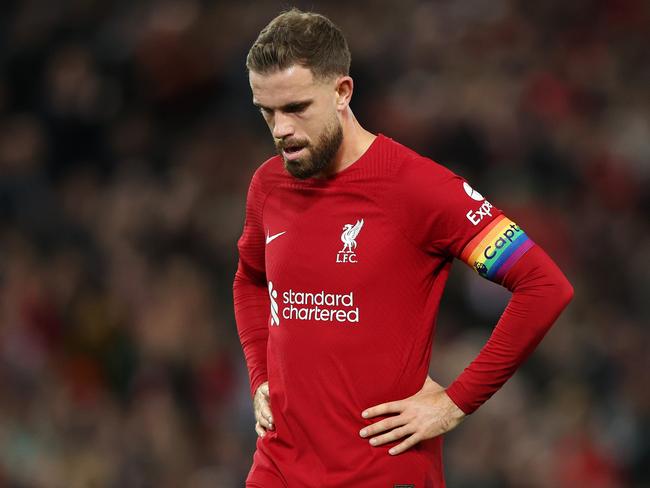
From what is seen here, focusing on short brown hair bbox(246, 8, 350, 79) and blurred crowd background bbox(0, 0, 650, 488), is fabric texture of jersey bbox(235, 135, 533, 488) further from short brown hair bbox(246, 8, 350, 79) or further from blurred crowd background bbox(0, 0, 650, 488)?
blurred crowd background bbox(0, 0, 650, 488)

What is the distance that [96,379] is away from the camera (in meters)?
8.07

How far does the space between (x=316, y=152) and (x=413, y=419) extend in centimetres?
83

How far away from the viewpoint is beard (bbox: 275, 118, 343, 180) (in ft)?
11.7

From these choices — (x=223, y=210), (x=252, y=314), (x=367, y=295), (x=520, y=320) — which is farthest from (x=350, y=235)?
(x=223, y=210)

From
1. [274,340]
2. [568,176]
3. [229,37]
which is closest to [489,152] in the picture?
[568,176]

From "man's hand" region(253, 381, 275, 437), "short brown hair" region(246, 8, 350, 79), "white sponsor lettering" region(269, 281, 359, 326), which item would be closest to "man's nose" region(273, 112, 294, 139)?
"short brown hair" region(246, 8, 350, 79)

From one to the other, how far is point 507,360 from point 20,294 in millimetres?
5589

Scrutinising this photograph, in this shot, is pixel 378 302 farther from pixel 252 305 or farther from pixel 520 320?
pixel 252 305

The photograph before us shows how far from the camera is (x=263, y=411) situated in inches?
152

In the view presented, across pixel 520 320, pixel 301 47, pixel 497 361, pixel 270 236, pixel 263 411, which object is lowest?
pixel 263 411

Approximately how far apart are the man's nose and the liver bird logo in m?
0.33

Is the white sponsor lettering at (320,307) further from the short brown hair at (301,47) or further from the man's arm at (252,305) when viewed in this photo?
the short brown hair at (301,47)

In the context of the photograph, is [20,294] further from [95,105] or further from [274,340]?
[274,340]

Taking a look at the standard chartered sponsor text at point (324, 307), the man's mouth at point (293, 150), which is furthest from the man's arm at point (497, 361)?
the man's mouth at point (293, 150)
